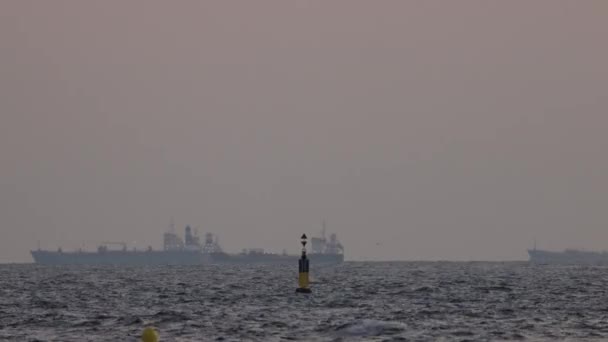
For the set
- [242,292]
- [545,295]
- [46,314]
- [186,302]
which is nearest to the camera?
[46,314]

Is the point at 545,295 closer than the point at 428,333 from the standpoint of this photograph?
No

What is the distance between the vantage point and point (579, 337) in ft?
171

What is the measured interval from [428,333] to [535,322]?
26.3ft

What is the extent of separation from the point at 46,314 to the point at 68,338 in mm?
14714

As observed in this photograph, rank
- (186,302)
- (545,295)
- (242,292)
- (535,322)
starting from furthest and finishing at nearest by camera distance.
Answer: (242,292), (545,295), (186,302), (535,322)

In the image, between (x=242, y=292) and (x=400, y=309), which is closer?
(x=400, y=309)

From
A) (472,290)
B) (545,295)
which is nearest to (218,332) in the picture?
(545,295)

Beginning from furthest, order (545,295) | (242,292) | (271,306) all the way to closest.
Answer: (242,292)
(545,295)
(271,306)

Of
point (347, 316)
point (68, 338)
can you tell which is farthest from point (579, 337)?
point (68, 338)

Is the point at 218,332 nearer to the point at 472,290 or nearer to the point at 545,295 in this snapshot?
the point at 545,295

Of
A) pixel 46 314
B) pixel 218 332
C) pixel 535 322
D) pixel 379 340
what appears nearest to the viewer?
pixel 379 340

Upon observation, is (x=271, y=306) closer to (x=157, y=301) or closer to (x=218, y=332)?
(x=157, y=301)

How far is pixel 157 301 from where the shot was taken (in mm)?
79562

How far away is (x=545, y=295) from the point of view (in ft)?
283
